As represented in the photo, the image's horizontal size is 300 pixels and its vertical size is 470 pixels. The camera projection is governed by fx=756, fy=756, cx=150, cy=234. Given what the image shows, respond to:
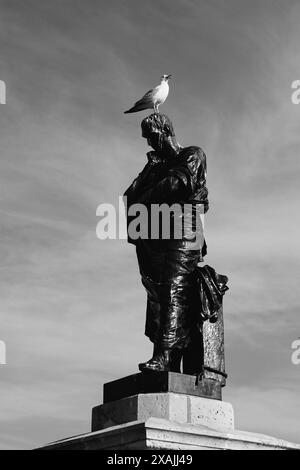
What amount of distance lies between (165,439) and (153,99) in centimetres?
505

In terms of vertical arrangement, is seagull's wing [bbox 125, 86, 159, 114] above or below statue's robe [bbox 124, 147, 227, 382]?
above

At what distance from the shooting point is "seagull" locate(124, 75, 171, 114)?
35.2ft

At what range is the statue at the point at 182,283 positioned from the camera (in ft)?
29.8

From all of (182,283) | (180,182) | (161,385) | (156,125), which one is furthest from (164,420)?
(156,125)

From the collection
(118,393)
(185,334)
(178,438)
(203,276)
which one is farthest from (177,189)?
(178,438)

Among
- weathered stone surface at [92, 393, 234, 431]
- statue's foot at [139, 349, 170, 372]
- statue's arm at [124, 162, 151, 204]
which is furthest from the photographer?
statue's arm at [124, 162, 151, 204]

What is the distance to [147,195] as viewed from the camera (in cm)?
997

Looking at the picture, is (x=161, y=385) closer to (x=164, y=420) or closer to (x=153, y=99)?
(x=164, y=420)

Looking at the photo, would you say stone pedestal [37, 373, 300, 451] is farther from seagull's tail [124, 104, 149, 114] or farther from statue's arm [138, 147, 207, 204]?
seagull's tail [124, 104, 149, 114]

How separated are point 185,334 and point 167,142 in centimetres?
268

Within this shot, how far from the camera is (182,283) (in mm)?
9312

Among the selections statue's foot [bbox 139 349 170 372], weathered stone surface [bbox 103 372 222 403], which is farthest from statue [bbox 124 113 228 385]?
weathered stone surface [bbox 103 372 222 403]

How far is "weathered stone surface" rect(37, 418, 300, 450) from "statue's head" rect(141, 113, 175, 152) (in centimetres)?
391
